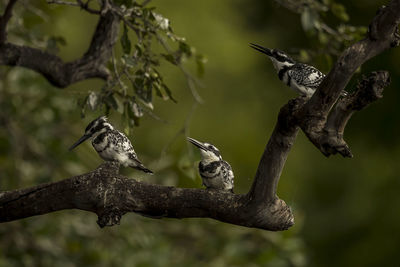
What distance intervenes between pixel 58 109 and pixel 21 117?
0.40 metres

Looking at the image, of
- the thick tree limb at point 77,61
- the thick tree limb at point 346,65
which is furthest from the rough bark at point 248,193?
the thick tree limb at point 77,61

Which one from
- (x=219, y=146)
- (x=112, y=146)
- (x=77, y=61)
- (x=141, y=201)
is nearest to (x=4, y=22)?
(x=77, y=61)

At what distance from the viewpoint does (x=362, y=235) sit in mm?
15031

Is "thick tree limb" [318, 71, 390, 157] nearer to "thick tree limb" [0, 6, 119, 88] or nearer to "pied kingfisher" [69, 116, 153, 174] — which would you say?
"pied kingfisher" [69, 116, 153, 174]

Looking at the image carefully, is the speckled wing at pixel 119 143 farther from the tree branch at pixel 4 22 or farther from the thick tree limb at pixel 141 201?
the tree branch at pixel 4 22

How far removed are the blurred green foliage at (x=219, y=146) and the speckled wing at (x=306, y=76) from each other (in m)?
0.59

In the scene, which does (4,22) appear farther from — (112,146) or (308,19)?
(308,19)

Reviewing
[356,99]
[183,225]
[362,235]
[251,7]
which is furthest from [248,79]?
[356,99]

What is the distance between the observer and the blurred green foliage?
7.09 m

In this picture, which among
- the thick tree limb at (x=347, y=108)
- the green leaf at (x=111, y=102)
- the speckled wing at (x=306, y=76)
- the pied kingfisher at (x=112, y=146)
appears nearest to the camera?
the thick tree limb at (x=347, y=108)

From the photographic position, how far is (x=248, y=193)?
3.81 m

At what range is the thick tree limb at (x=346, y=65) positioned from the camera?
327 centimetres

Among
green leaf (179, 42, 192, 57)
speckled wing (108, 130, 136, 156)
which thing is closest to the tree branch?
speckled wing (108, 130, 136, 156)

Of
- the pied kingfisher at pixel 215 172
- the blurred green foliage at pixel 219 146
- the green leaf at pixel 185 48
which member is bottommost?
the blurred green foliage at pixel 219 146
